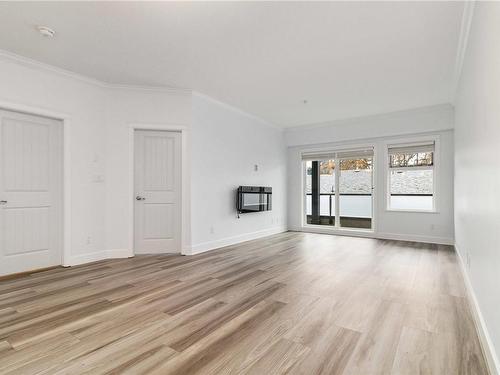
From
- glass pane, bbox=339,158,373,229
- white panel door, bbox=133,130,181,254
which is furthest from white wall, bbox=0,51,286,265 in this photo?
glass pane, bbox=339,158,373,229

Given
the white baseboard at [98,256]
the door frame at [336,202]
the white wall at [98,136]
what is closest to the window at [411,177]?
the door frame at [336,202]

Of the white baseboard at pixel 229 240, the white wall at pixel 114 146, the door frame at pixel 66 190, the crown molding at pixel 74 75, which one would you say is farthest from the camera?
the white baseboard at pixel 229 240

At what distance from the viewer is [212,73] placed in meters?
3.85

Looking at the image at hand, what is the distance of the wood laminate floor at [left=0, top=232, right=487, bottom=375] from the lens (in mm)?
1656

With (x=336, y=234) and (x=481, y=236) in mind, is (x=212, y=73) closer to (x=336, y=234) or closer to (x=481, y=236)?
(x=481, y=236)

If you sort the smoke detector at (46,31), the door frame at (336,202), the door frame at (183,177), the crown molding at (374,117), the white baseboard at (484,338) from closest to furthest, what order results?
1. the white baseboard at (484,338)
2. the smoke detector at (46,31)
3. the door frame at (183,177)
4. the crown molding at (374,117)
5. the door frame at (336,202)

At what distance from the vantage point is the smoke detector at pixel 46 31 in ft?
9.05

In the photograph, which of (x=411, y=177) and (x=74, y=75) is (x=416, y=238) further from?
(x=74, y=75)

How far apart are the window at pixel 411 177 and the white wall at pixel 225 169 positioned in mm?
2625

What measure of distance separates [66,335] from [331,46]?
3.67 m

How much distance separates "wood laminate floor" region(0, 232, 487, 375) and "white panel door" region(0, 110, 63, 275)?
33 cm

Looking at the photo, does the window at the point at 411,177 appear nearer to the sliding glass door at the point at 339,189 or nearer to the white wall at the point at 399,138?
the white wall at the point at 399,138

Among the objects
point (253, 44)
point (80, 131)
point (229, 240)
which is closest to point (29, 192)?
point (80, 131)

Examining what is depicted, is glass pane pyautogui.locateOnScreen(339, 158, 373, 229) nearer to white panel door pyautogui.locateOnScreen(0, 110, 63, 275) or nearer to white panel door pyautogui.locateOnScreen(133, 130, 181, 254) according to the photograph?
white panel door pyautogui.locateOnScreen(133, 130, 181, 254)
